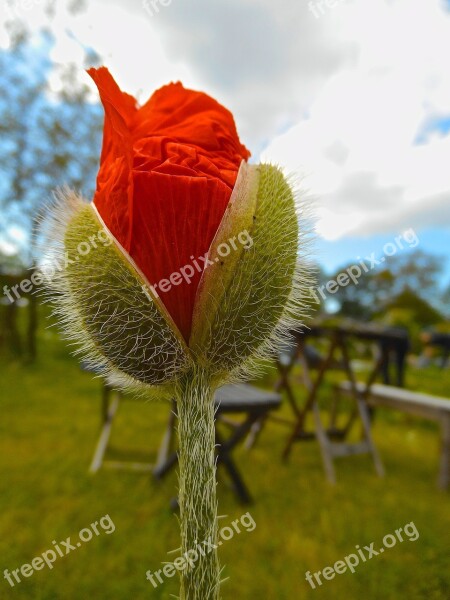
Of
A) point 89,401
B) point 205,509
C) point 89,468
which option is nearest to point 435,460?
point 89,468

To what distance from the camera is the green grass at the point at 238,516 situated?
99.4 inches

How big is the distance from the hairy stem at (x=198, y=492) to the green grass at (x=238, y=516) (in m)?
2.18

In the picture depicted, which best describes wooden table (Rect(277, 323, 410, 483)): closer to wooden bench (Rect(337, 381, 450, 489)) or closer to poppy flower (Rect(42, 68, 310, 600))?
wooden bench (Rect(337, 381, 450, 489))

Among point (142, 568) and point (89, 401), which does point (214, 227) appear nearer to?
point (142, 568)

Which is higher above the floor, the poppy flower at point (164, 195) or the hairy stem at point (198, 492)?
the poppy flower at point (164, 195)

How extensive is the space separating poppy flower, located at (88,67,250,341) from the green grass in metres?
2.42

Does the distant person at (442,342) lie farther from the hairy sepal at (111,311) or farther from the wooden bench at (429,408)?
the hairy sepal at (111,311)

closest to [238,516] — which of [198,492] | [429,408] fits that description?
[429,408]

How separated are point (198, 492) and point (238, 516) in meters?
3.12

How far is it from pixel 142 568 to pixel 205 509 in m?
2.42

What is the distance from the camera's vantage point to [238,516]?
133 inches

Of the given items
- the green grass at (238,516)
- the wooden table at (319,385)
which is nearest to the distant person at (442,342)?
the green grass at (238,516)

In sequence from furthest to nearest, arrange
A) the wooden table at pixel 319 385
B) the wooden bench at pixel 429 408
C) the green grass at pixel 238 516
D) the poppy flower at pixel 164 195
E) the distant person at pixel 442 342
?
1. the distant person at pixel 442 342
2. the wooden table at pixel 319 385
3. the wooden bench at pixel 429 408
4. the green grass at pixel 238 516
5. the poppy flower at pixel 164 195

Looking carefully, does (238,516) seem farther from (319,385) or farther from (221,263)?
(221,263)
